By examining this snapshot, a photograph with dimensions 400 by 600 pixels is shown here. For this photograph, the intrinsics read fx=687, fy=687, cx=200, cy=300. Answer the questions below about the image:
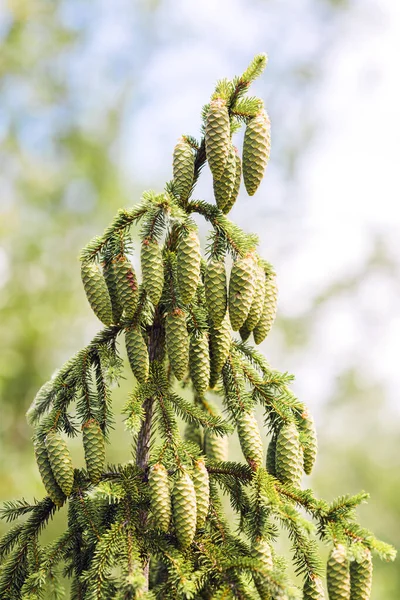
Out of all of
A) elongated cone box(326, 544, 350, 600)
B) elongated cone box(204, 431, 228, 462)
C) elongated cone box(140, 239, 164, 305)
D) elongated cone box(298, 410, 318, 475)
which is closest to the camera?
elongated cone box(326, 544, 350, 600)

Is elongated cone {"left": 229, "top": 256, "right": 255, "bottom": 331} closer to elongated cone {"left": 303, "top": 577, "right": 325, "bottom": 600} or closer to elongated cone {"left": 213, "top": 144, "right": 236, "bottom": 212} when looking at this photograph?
elongated cone {"left": 213, "top": 144, "right": 236, "bottom": 212}

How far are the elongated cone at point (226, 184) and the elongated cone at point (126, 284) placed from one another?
0.73ft

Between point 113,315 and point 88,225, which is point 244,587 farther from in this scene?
point 88,225

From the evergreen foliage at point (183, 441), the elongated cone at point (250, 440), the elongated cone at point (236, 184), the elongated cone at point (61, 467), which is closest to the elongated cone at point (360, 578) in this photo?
the evergreen foliage at point (183, 441)

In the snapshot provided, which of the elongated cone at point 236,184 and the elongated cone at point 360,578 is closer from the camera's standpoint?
the elongated cone at point 360,578

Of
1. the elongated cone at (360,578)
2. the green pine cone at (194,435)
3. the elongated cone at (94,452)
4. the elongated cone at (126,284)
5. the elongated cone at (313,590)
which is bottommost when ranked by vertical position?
the elongated cone at (313,590)

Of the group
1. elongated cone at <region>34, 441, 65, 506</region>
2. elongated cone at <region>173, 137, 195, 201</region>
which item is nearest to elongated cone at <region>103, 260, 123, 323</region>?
elongated cone at <region>173, 137, 195, 201</region>

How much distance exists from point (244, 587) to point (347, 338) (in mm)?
14007

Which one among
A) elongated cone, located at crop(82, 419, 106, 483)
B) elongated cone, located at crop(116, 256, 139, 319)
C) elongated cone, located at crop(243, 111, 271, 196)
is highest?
elongated cone, located at crop(243, 111, 271, 196)

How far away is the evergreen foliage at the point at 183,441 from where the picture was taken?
1276mm

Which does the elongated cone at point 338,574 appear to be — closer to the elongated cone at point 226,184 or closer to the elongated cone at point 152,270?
the elongated cone at point 152,270

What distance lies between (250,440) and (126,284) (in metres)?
0.41

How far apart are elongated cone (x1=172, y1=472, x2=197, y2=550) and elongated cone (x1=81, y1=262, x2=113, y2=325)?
0.36 m

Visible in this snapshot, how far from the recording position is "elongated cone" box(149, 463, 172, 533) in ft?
4.13
